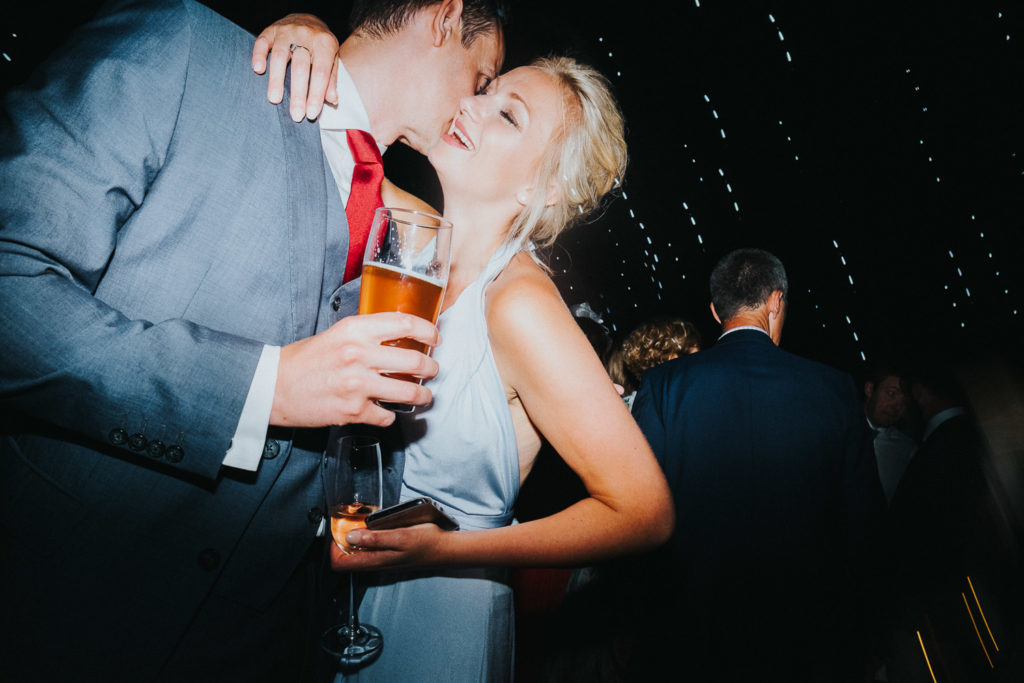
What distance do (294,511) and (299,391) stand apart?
1.64ft

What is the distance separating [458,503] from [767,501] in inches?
72.8

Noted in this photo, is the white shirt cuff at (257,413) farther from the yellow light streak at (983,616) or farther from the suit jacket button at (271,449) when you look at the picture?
the yellow light streak at (983,616)

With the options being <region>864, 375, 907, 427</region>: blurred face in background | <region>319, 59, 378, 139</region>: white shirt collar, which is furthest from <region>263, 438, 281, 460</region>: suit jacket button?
<region>864, 375, 907, 427</region>: blurred face in background

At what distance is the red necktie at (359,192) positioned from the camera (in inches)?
51.5

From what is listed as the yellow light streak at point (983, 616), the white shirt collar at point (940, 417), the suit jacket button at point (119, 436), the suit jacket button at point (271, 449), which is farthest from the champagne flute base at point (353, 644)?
the yellow light streak at point (983, 616)

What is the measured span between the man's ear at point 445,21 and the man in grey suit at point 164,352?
0.69 meters

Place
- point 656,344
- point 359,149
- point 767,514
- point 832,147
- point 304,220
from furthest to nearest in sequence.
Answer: point 832,147 < point 656,344 < point 767,514 < point 359,149 < point 304,220

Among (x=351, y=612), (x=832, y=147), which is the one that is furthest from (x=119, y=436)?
(x=832, y=147)

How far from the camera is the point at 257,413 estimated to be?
868 millimetres

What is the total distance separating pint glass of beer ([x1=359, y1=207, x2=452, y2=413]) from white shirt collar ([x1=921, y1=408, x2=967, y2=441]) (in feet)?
13.2

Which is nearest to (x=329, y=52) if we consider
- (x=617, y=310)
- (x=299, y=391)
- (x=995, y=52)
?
(x=299, y=391)

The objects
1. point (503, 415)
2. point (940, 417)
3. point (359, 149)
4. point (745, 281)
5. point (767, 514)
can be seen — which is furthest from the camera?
point (940, 417)

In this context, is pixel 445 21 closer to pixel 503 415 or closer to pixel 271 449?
pixel 503 415

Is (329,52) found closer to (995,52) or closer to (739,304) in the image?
(739,304)
